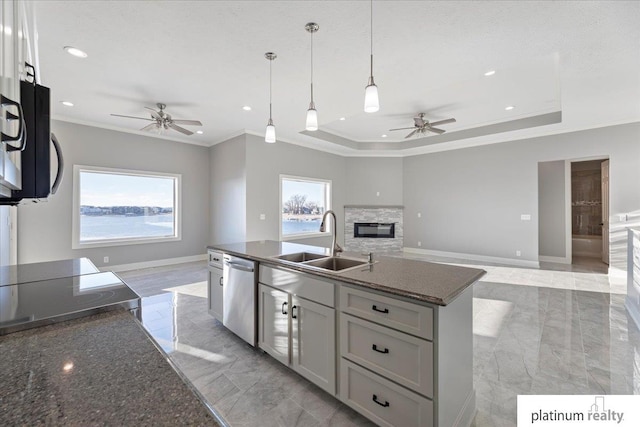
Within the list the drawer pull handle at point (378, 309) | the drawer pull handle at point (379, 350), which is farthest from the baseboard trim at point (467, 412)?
the drawer pull handle at point (378, 309)

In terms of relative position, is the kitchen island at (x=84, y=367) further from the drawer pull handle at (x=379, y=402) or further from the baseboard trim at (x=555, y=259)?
the baseboard trim at (x=555, y=259)

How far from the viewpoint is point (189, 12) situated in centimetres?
231

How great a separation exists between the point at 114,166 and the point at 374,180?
618cm

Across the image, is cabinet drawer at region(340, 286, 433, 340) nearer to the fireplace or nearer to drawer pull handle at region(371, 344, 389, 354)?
drawer pull handle at region(371, 344, 389, 354)

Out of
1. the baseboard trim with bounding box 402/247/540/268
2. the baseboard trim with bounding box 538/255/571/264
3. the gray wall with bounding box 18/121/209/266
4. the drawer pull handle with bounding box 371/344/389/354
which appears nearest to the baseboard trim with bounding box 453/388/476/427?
the drawer pull handle with bounding box 371/344/389/354

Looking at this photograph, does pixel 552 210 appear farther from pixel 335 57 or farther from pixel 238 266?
pixel 238 266

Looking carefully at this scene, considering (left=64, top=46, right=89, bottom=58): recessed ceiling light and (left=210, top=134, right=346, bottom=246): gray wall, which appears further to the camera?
(left=210, top=134, right=346, bottom=246): gray wall

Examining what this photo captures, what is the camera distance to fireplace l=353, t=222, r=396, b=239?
7.98 metres

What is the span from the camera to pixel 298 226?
→ 693 centimetres

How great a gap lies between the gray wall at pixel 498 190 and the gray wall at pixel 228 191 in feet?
15.3

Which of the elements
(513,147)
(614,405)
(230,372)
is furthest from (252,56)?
(513,147)

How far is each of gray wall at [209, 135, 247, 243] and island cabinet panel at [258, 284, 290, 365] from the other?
3.51 m

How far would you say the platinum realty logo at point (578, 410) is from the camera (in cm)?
164

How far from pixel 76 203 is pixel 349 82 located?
17.2 feet
